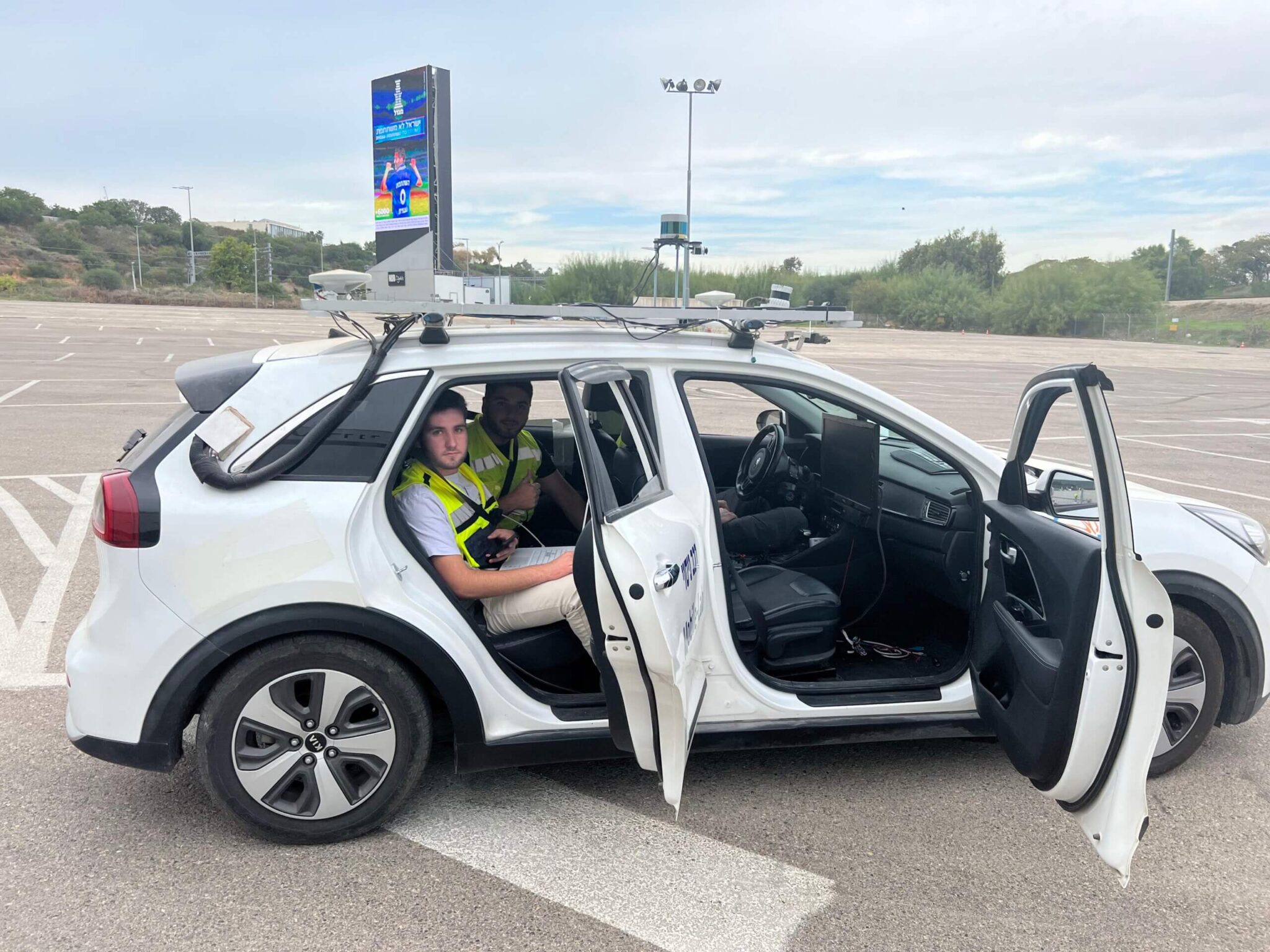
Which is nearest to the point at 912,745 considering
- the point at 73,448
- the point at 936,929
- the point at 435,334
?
the point at 936,929

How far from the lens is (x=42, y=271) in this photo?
9050cm

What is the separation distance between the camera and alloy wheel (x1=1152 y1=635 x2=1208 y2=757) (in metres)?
3.28

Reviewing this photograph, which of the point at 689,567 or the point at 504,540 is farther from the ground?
the point at 689,567

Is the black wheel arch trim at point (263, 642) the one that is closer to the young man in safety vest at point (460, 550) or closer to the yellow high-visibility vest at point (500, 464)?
the young man in safety vest at point (460, 550)

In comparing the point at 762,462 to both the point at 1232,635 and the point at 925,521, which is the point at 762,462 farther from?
the point at 1232,635

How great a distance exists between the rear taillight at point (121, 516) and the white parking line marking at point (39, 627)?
183 cm

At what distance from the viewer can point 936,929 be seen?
257 cm

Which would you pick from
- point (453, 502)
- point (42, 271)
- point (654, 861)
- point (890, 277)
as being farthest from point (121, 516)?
point (42, 271)

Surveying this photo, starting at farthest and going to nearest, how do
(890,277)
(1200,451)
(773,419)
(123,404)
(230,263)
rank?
(230,263), (890,277), (123,404), (1200,451), (773,419)

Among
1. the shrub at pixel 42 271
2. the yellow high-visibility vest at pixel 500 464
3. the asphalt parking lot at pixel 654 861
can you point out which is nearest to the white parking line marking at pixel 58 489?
the asphalt parking lot at pixel 654 861

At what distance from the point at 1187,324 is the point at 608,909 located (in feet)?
225

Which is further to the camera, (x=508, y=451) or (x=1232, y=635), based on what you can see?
(x=508, y=451)

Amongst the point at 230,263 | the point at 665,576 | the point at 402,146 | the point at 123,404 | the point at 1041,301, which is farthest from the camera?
the point at 230,263

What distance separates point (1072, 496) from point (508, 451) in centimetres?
220
